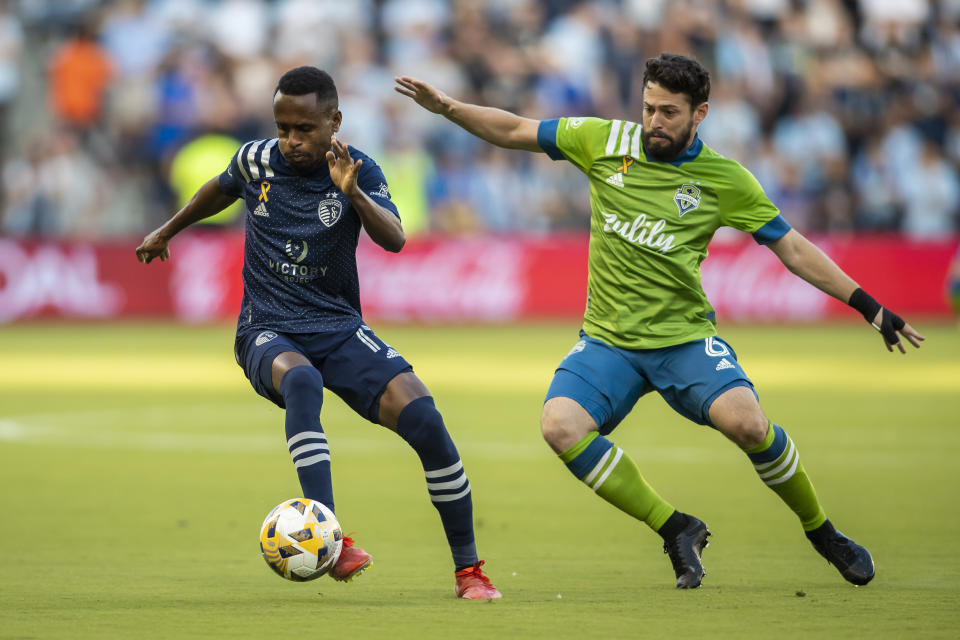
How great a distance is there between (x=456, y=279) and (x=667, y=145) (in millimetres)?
16982

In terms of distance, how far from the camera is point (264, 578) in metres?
7.02

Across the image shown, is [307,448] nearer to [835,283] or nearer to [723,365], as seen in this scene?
[723,365]

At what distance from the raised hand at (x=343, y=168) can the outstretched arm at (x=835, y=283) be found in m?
1.96

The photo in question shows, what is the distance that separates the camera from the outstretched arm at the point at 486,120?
7.34 m

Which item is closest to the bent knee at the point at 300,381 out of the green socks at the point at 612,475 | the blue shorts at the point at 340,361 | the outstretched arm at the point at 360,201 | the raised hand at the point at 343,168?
the blue shorts at the point at 340,361

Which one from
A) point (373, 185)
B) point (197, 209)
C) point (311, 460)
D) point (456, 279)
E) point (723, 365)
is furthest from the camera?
point (456, 279)

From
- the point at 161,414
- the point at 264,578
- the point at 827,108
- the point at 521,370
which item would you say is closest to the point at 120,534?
the point at 264,578

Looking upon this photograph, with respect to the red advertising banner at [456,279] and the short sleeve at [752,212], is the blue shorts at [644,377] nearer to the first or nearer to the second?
the short sleeve at [752,212]

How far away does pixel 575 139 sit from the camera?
7340mm

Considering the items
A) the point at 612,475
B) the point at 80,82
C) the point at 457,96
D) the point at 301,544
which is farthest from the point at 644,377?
the point at 80,82

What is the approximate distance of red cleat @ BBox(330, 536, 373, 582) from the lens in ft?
21.2

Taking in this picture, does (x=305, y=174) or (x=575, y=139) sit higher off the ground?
(x=575, y=139)

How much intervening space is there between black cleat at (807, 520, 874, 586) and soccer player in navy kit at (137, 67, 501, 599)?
5.25 ft

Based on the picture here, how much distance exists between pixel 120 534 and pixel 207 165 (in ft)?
50.3
